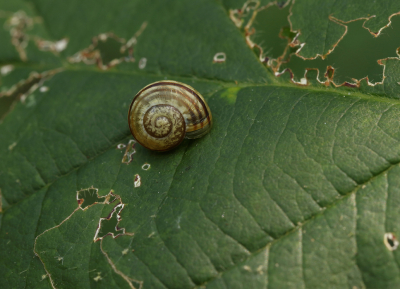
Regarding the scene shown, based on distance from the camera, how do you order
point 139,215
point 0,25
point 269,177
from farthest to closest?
point 0,25
point 139,215
point 269,177

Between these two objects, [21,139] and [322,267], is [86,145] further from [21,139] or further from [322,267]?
[322,267]

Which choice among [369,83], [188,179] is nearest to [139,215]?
[188,179]

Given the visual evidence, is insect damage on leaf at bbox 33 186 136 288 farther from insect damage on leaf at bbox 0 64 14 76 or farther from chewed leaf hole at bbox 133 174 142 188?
insect damage on leaf at bbox 0 64 14 76

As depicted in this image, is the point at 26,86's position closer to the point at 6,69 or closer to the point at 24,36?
Answer: the point at 6,69

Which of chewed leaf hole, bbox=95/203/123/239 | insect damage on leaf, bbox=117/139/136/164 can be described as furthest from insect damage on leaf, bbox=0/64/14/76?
Answer: chewed leaf hole, bbox=95/203/123/239

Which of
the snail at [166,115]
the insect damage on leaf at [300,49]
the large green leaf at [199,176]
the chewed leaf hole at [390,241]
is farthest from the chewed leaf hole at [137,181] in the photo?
the chewed leaf hole at [390,241]
